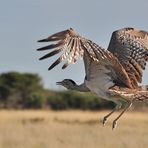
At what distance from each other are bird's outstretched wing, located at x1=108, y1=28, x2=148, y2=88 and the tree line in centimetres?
3506

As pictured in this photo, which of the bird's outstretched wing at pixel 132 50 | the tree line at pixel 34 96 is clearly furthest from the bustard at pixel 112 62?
the tree line at pixel 34 96

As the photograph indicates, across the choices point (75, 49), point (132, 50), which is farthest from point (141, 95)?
point (75, 49)

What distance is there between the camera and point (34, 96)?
165 ft

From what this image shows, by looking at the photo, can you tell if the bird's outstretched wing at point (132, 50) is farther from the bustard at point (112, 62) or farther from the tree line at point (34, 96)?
the tree line at point (34, 96)

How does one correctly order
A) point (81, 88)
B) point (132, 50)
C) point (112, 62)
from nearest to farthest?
point (112, 62), point (81, 88), point (132, 50)

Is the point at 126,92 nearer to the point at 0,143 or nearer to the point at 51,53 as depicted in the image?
the point at 51,53

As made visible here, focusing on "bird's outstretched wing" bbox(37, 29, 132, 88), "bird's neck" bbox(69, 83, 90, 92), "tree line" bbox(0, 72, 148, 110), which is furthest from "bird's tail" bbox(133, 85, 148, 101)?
"tree line" bbox(0, 72, 148, 110)

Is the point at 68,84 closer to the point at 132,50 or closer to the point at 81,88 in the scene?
the point at 81,88

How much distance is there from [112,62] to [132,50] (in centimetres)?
182

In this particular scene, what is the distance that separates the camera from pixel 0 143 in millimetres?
17156

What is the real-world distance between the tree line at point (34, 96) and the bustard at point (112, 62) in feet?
116

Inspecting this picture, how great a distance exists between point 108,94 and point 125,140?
8.59m

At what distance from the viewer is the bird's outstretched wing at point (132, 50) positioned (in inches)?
403

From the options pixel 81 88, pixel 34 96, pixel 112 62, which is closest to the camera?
pixel 112 62
